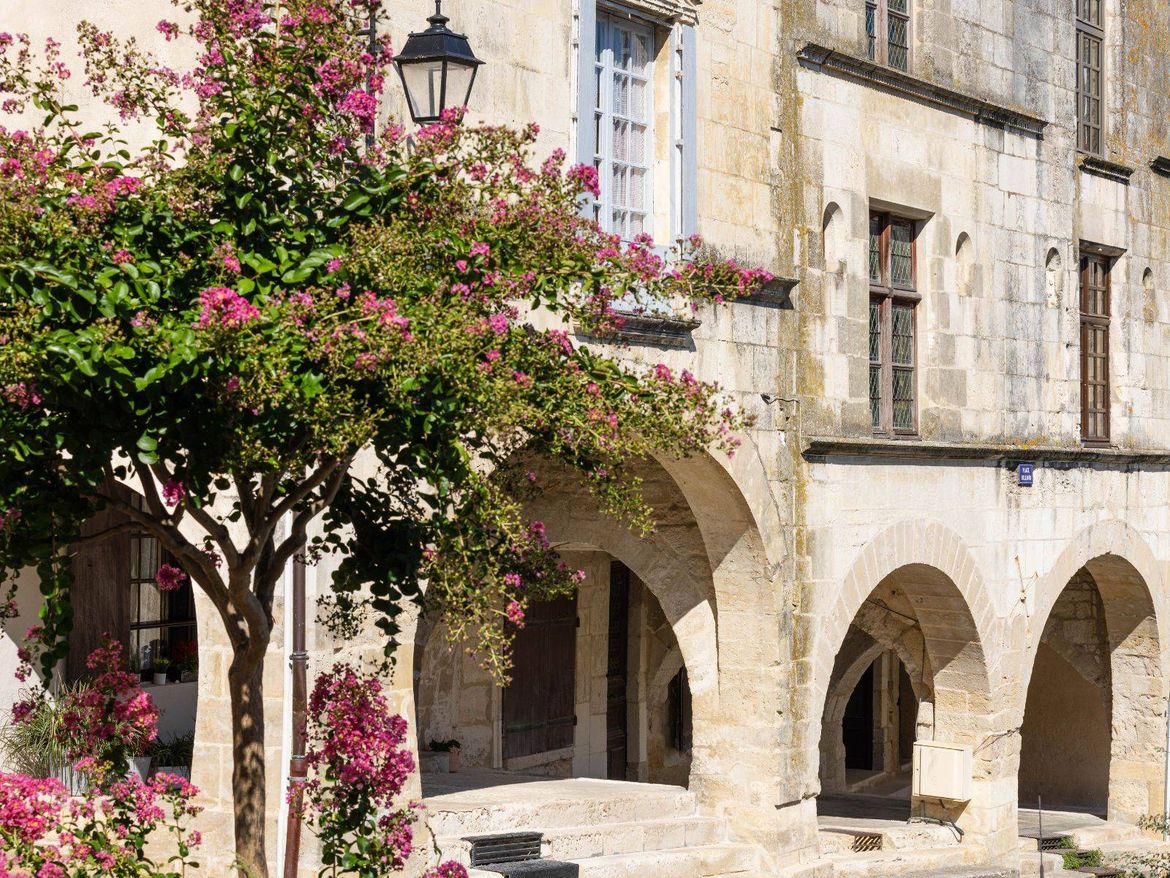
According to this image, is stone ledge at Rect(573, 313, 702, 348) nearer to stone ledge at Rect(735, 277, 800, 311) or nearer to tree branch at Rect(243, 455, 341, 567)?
stone ledge at Rect(735, 277, 800, 311)

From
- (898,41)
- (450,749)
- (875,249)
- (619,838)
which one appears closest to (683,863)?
(619,838)

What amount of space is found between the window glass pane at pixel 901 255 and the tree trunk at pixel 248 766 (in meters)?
8.01

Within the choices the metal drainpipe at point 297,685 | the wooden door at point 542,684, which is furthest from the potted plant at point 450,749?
the metal drainpipe at point 297,685

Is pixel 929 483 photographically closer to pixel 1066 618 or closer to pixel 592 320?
pixel 1066 618

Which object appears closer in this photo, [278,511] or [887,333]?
[278,511]

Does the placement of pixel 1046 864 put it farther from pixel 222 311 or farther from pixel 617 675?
pixel 222 311

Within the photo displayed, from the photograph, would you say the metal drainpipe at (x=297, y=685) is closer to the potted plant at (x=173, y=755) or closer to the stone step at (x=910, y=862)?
the potted plant at (x=173, y=755)

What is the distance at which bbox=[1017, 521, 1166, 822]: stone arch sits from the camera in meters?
16.6

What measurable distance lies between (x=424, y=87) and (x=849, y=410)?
16.8 feet

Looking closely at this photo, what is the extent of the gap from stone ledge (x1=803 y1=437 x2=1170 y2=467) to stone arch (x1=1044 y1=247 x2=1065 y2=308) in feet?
3.97

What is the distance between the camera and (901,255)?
13578mm

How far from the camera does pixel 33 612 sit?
10422 millimetres

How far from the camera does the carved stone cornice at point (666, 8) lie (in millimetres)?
10953

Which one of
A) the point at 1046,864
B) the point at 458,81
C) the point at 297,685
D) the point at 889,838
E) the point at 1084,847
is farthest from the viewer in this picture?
the point at 1084,847
